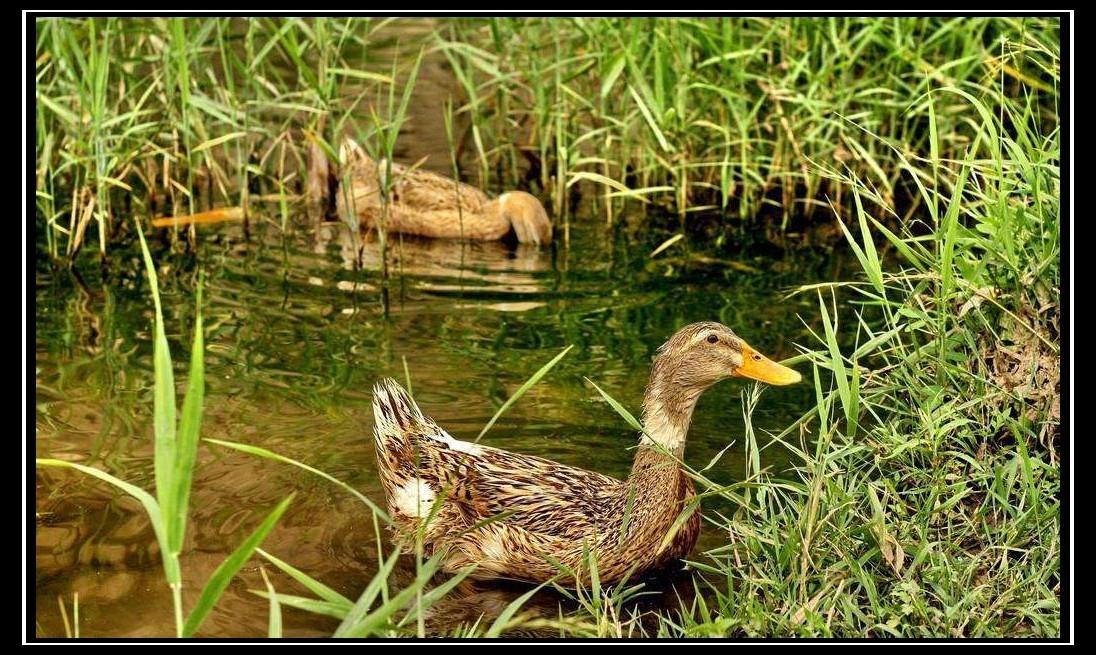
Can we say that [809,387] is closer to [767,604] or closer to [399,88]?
Answer: [767,604]

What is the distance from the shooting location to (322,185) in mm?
9508

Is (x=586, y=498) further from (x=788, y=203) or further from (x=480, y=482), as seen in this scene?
(x=788, y=203)

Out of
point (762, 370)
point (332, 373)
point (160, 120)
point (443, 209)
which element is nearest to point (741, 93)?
point (443, 209)

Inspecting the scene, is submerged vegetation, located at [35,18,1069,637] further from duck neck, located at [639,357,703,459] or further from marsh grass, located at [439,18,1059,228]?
duck neck, located at [639,357,703,459]

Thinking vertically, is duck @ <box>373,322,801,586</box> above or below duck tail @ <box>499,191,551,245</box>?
below

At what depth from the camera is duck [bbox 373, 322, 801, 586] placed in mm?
5074

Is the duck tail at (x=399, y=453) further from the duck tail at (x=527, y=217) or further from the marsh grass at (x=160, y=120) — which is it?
the duck tail at (x=527, y=217)

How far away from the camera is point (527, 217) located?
8.95 meters

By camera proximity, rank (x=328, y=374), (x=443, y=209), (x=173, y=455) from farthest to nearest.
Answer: (x=443, y=209) < (x=328, y=374) < (x=173, y=455)

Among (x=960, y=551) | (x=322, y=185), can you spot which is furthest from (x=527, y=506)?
(x=322, y=185)

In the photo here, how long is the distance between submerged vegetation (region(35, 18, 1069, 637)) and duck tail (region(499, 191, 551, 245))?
181 mm

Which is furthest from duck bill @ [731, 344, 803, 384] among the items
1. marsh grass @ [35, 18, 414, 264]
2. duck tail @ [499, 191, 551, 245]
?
duck tail @ [499, 191, 551, 245]

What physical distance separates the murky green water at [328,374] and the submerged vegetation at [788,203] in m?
0.24

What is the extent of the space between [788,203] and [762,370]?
Result: 422cm
